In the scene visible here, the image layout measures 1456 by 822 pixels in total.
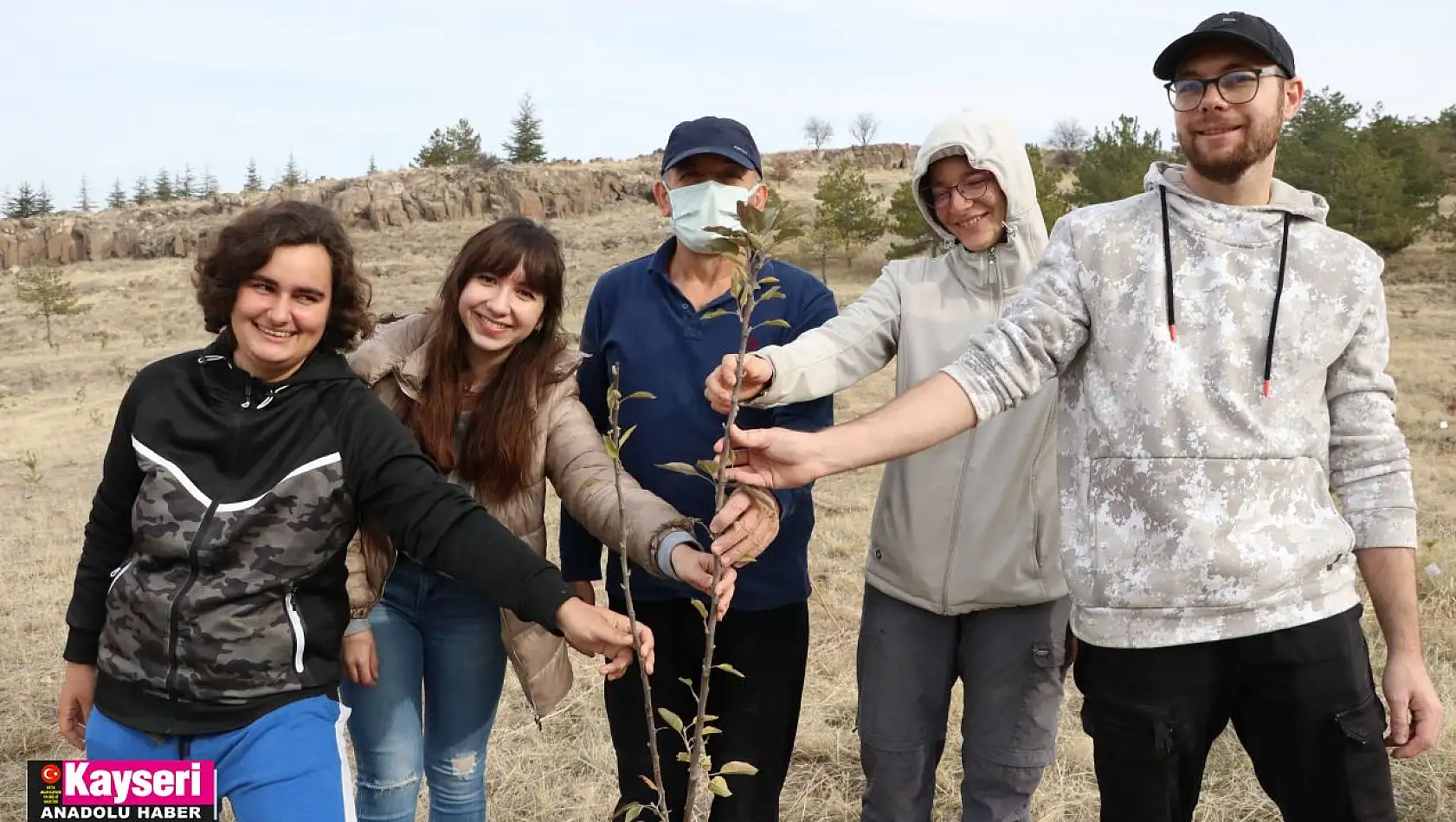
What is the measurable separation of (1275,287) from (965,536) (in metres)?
0.84

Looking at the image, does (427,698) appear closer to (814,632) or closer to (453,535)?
(453,535)

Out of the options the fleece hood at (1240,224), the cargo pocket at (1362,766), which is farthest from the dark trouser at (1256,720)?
the fleece hood at (1240,224)

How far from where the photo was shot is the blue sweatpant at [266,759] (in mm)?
1775

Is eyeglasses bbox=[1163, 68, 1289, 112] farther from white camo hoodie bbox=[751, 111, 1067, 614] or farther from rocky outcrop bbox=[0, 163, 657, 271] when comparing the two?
rocky outcrop bbox=[0, 163, 657, 271]

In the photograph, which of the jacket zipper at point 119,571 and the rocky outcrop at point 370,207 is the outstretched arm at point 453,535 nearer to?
the jacket zipper at point 119,571

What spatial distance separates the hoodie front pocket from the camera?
5.65 feet

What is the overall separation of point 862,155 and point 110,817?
201 feet

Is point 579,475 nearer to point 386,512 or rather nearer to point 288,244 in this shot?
point 386,512

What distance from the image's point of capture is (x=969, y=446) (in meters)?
2.28

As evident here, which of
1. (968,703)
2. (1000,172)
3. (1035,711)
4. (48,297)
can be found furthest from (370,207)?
(1035,711)

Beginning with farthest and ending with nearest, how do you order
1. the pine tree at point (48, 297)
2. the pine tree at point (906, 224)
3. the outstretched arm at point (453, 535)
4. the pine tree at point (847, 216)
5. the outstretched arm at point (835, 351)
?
the pine tree at point (847, 216) → the pine tree at point (906, 224) → the pine tree at point (48, 297) → the outstretched arm at point (835, 351) → the outstretched arm at point (453, 535)

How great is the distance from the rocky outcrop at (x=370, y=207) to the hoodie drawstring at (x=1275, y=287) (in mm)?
39148

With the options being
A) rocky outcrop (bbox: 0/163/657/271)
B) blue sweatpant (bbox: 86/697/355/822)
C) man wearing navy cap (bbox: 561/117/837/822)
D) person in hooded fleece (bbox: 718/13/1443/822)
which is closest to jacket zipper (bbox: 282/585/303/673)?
blue sweatpant (bbox: 86/697/355/822)

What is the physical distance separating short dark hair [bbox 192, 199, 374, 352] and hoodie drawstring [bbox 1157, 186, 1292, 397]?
163 cm
